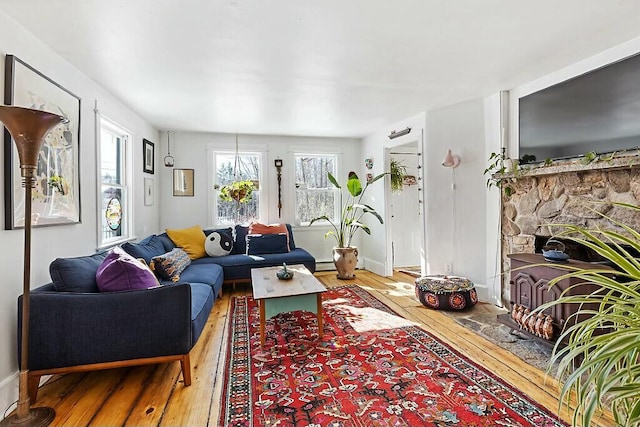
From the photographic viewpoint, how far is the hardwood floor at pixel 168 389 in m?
1.85

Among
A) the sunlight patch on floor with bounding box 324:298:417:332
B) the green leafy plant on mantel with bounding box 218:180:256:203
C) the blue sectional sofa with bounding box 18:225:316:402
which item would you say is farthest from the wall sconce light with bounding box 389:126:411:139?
the blue sectional sofa with bounding box 18:225:316:402

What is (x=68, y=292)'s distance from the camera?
2.06m

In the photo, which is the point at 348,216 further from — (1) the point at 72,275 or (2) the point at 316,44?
(1) the point at 72,275

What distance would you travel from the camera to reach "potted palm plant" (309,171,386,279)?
509 centimetres

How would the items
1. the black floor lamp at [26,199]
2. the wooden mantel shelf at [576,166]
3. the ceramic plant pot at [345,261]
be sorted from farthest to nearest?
the ceramic plant pot at [345,261], the wooden mantel shelf at [576,166], the black floor lamp at [26,199]

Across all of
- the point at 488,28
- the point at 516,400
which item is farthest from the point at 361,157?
the point at 516,400

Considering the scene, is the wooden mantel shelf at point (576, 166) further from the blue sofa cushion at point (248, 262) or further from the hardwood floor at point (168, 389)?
the blue sofa cushion at point (248, 262)

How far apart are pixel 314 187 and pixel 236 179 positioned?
1.31 m

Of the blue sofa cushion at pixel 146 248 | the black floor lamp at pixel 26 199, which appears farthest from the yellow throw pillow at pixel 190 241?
the black floor lamp at pixel 26 199

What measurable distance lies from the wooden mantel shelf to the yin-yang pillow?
3448mm

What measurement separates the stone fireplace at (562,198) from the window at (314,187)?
9.57ft

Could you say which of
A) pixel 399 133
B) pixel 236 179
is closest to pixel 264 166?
pixel 236 179

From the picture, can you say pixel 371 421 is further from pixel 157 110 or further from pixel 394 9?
pixel 157 110

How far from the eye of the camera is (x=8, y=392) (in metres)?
1.96
